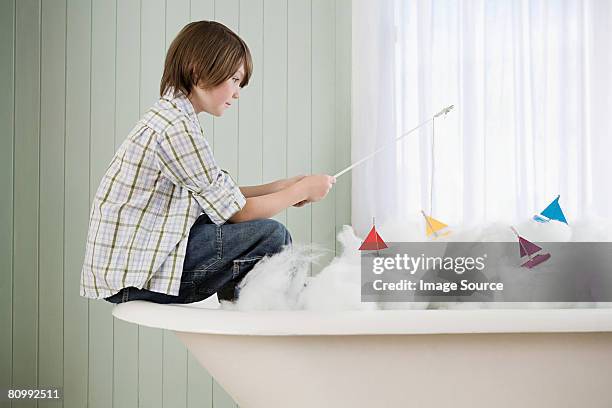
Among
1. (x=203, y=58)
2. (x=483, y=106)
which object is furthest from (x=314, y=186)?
(x=483, y=106)

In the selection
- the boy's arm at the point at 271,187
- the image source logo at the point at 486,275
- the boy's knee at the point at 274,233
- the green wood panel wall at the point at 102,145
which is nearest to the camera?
the image source logo at the point at 486,275

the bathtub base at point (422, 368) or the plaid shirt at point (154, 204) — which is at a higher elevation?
the plaid shirt at point (154, 204)

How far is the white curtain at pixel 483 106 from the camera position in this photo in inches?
77.3

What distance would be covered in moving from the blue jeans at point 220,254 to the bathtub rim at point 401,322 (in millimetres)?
228

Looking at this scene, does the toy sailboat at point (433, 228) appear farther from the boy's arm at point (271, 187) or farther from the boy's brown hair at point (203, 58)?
the boy's brown hair at point (203, 58)

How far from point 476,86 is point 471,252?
3.27ft

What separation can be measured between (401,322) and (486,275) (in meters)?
0.26

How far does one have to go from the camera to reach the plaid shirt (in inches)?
45.6

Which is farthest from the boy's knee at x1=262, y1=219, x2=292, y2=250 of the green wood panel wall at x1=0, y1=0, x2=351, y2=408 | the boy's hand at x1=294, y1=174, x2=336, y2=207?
the green wood panel wall at x1=0, y1=0, x2=351, y2=408

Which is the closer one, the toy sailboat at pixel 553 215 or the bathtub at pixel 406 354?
the bathtub at pixel 406 354

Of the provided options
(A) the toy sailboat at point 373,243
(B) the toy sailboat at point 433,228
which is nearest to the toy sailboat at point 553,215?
(B) the toy sailboat at point 433,228

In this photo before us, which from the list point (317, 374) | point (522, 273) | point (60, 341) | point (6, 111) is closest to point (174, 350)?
point (60, 341)

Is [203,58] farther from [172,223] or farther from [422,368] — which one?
[422,368]

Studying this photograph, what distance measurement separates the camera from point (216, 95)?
132 centimetres
